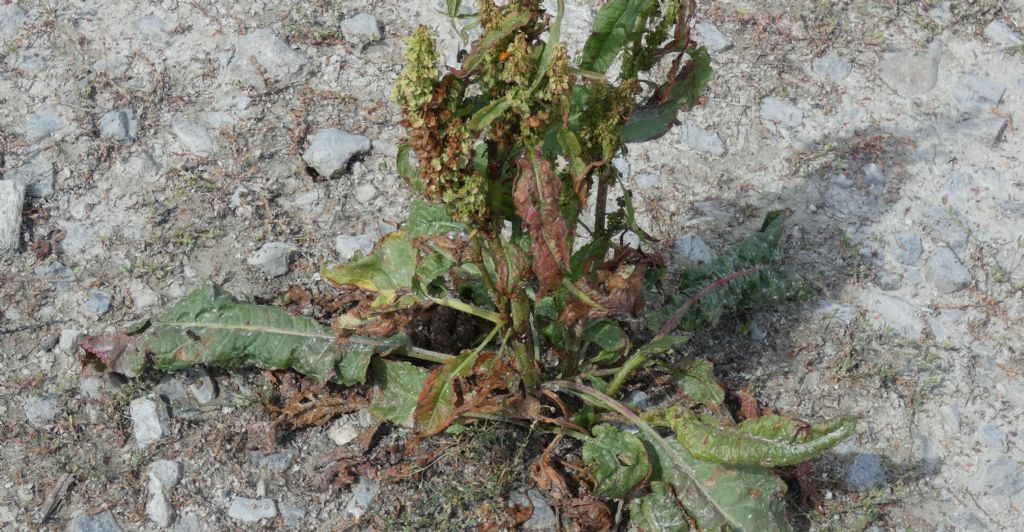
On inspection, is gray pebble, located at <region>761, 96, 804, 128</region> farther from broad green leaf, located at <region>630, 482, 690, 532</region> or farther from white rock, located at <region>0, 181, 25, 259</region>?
white rock, located at <region>0, 181, 25, 259</region>

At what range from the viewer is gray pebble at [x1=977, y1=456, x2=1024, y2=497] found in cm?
404

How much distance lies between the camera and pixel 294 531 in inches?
147

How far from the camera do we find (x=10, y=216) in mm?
4473

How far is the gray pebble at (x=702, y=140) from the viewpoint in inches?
204

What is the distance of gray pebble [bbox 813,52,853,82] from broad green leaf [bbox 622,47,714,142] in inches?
99.2

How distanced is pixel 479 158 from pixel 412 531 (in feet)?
5.10

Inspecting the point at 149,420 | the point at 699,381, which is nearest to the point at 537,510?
the point at 699,381

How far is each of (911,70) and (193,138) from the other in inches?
164

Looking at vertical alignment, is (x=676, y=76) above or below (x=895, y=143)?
above

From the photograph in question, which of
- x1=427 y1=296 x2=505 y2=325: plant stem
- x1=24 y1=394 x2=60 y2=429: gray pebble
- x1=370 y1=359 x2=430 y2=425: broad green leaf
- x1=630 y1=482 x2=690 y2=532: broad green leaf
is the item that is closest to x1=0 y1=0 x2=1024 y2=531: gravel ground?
x1=24 y1=394 x2=60 y2=429: gray pebble

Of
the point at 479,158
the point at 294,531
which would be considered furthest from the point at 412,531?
the point at 479,158

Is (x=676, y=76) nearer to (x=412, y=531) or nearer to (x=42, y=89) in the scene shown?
(x=412, y=531)

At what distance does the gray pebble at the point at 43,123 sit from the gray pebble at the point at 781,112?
3.81 m

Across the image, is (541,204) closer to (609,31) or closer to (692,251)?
(609,31)
